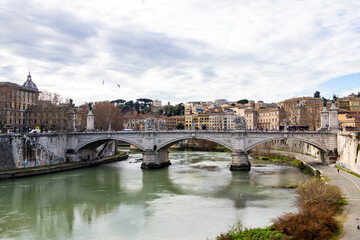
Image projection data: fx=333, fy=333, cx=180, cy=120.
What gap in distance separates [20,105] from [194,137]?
2613 cm

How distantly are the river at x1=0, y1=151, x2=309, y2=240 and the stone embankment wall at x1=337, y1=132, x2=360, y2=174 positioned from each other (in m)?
3.07

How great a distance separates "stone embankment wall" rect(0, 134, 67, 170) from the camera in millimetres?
28219

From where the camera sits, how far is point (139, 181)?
26109 millimetres

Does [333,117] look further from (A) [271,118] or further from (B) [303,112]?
(A) [271,118]

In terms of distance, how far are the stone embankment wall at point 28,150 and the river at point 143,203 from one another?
106 inches

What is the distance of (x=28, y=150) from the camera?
29.9 m

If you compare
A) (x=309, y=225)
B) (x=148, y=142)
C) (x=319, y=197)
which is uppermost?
(x=148, y=142)

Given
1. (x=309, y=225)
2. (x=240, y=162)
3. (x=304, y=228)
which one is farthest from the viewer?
(x=240, y=162)

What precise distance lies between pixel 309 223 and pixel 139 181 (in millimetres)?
16923

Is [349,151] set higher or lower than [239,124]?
lower

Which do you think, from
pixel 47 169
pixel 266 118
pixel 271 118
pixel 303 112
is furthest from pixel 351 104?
pixel 47 169

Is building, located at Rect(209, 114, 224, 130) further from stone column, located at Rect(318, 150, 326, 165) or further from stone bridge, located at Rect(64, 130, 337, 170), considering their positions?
stone column, located at Rect(318, 150, 326, 165)

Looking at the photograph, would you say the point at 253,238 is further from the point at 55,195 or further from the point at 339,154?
the point at 339,154

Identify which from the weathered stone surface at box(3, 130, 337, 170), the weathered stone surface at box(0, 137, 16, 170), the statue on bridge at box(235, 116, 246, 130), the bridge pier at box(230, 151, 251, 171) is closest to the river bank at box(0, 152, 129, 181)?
the weathered stone surface at box(0, 137, 16, 170)
